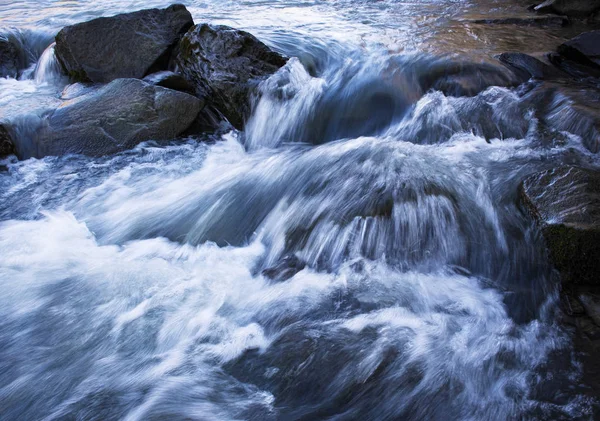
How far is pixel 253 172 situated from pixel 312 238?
4.69 feet

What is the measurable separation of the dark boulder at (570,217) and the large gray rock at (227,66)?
11.4 ft

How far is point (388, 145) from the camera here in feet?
16.8

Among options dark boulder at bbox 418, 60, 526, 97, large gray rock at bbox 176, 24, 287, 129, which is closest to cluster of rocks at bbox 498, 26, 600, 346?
dark boulder at bbox 418, 60, 526, 97

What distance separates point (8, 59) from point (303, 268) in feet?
22.9

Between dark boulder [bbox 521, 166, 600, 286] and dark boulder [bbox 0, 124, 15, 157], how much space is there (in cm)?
526

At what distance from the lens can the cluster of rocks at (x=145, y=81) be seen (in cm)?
567

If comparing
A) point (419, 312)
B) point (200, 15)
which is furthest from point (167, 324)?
point (200, 15)

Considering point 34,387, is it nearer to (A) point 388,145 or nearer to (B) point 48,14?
(A) point 388,145

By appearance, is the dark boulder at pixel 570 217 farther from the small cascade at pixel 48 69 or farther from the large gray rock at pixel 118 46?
the small cascade at pixel 48 69

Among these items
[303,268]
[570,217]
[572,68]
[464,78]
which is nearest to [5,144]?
[303,268]

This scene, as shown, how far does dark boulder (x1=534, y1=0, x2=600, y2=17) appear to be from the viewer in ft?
26.9

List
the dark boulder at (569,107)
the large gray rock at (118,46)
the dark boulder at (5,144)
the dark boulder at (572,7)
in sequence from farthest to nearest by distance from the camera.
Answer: the dark boulder at (572,7) < the large gray rock at (118,46) < the dark boulder at (5,144) < the dark boulder at (569,107)

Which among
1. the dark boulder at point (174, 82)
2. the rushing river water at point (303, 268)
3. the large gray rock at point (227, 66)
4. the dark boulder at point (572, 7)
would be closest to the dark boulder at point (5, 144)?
the rushing river water at point (303, 268)

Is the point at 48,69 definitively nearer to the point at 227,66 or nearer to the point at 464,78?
the point at 227,66
